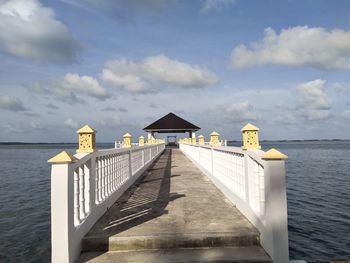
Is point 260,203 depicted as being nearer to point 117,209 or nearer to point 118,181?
point 117,209

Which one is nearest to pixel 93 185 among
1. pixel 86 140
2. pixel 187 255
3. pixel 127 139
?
pixel 86 140

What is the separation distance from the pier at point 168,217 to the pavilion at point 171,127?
36.4 metres

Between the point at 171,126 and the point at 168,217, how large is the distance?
39198 mm

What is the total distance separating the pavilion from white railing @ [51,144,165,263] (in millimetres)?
36350

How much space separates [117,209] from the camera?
6.12 meters

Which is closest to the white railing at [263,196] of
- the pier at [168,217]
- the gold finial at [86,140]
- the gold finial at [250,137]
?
the pier at [168,217]

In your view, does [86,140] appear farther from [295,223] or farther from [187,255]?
[295,223]

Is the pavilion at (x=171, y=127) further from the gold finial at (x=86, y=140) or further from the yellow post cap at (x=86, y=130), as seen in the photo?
the gold finial at (x=86, y=140)

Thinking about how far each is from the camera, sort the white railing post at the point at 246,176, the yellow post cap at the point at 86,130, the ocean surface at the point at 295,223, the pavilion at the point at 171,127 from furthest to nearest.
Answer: the pavilion at the point at 171,127, the ocean surface at the point at 295,223, the yellow post cap at the point at 86,130, the white railing post at the point at 246,176

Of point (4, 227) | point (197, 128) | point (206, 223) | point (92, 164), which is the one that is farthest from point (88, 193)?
point (197, 128)


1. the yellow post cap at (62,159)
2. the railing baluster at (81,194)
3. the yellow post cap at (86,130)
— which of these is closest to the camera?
the yellow post cap at (62,159)

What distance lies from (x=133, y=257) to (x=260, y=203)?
1938 mm

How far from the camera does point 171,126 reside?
44.5 meters

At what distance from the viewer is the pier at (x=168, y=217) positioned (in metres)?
3.87
